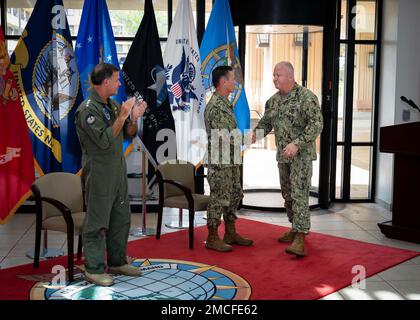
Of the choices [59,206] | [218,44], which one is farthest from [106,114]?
[218,44]

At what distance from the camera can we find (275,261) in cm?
532

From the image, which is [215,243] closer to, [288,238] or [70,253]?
[288,238]

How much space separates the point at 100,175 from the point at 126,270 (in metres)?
0.84

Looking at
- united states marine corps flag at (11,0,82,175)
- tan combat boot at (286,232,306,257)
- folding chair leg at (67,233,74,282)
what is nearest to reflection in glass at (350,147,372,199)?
tan combat boot at (286,232,306,257)

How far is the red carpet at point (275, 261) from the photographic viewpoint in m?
4.57

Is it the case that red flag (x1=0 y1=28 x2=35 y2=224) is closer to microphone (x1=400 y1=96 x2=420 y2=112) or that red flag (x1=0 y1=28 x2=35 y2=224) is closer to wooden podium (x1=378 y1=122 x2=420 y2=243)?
wooden podium (x1=378 y1=122 x2=420 y2=243)

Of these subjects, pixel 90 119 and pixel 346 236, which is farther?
pixel 346 236

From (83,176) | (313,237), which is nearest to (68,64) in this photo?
(83,176)

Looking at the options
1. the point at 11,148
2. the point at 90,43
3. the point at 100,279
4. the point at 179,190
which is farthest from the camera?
the point at 90,43

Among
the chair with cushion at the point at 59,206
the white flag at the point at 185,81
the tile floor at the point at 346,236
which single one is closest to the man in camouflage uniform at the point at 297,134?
the tile floor at the point at 346,236

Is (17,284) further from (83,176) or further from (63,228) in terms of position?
(83,176)

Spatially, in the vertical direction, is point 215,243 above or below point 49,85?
below

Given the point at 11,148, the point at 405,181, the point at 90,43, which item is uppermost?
the point at 90,43
